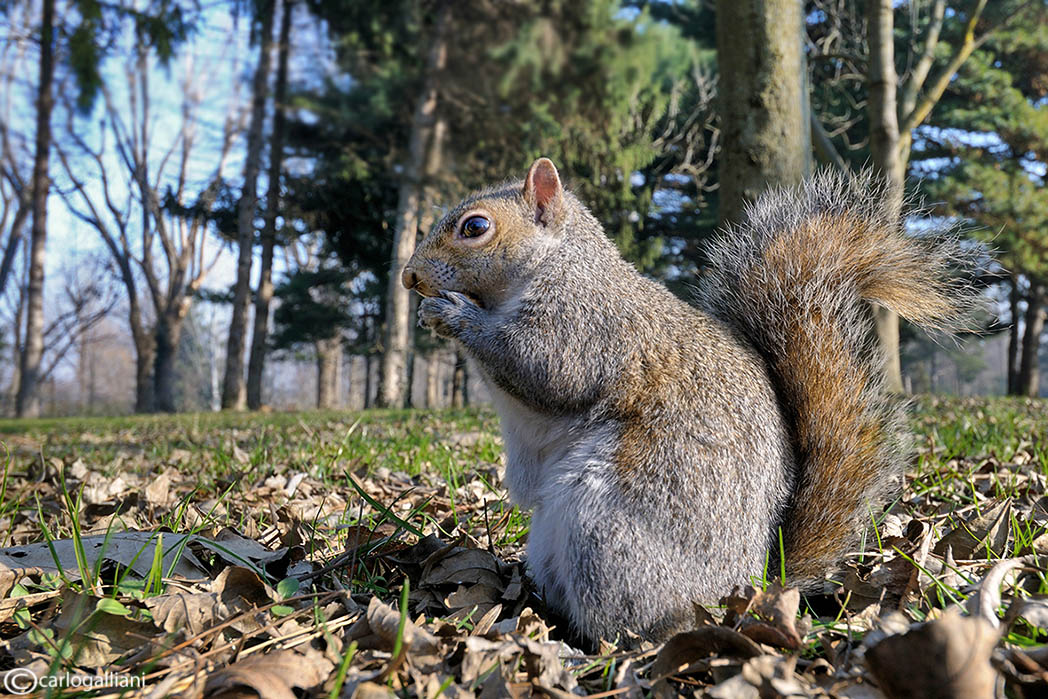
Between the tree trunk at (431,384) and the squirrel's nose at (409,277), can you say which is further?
the tree trunk at (431,384)

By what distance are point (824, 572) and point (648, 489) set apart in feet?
1.50

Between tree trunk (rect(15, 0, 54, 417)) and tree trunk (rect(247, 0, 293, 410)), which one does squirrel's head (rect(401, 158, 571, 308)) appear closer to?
tree trunk (rect(247, 0, 293, 410))

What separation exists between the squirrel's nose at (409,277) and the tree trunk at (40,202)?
13.0 m

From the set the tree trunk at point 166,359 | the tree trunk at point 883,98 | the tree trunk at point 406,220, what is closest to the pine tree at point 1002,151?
the tree trunk at point 883,98

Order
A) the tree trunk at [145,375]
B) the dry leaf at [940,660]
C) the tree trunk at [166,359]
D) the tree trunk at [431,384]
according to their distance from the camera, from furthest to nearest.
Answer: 1. the tree trunk at [145,375]
2. the tree trunk at [166,359]
3. the tree trunk at [431,384]
4. the dry leaf at [940,660]

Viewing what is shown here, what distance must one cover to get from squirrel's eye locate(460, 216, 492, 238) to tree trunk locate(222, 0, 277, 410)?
11.4 m

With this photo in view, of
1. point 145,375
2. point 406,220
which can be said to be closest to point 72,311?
point 145,375

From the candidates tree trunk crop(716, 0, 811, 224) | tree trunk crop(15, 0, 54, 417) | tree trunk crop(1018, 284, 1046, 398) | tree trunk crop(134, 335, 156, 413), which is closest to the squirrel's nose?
tree trunk crop(716, 0, 811, 224)

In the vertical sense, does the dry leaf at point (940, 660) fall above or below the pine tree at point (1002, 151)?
below

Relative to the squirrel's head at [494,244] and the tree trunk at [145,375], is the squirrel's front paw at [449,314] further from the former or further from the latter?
the tree trunk at [145,375]

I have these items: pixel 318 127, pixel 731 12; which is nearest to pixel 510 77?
pixel 318 127

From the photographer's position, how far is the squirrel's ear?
1.85 meters

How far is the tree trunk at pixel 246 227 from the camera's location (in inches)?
484

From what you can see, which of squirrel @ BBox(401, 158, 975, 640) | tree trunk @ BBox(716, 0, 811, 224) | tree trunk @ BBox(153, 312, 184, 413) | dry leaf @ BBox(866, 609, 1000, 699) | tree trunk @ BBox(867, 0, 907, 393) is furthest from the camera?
tree trunk @ BBox(153, 312, 184, 413)
